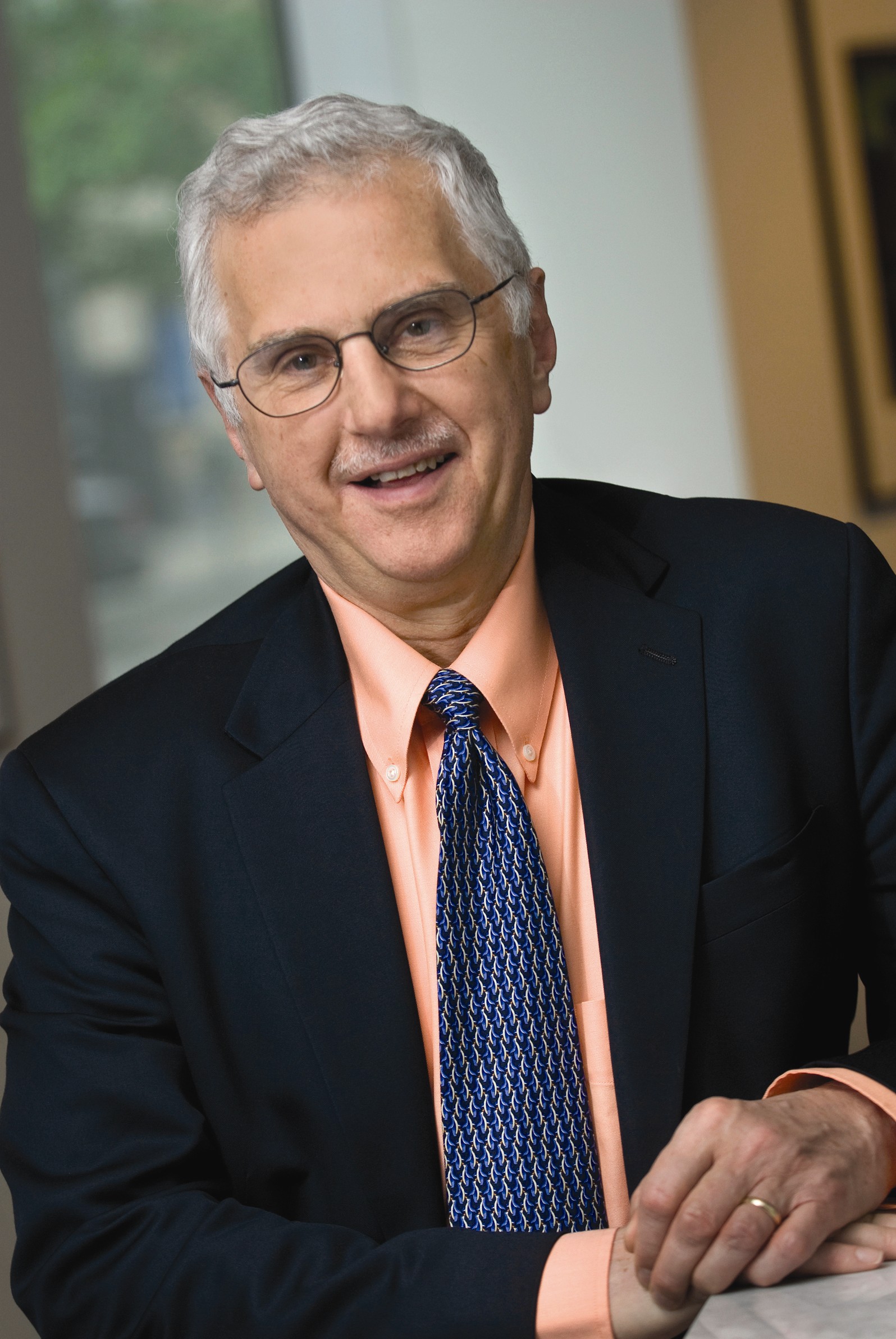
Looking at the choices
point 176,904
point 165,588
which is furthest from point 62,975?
point 165,588

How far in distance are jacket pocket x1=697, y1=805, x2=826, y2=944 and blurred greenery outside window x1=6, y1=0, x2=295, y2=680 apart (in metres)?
2.46

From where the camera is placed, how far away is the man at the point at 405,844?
1.44 metres

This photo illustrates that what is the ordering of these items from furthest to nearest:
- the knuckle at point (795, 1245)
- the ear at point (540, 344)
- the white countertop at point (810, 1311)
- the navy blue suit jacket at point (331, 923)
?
the ear at point (540, 344) → the navy blue suit jacket at point (331, 923) → the knuckle at point (795, 1245) → the white countertop at point (810, 1311)

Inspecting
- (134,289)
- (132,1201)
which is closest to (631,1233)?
(132,1201)

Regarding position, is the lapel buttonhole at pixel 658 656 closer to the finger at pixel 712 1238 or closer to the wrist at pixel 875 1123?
the wrist at pixel 875 1123

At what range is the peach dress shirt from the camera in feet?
4.92

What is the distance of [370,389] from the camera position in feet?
4.80

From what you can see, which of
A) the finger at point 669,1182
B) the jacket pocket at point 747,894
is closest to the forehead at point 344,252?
the jacket pocket at point 747,894

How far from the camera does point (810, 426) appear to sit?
→ 14.0 ft

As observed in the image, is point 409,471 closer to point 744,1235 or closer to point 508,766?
point 508,766

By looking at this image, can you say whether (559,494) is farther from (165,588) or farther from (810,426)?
(810,426)

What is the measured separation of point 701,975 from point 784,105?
3.41m

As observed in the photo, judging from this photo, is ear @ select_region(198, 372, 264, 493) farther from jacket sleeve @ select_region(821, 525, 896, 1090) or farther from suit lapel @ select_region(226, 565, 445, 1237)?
jacket sleeve @ select_region(821, 525, 896, 1090)

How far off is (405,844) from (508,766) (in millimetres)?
144
